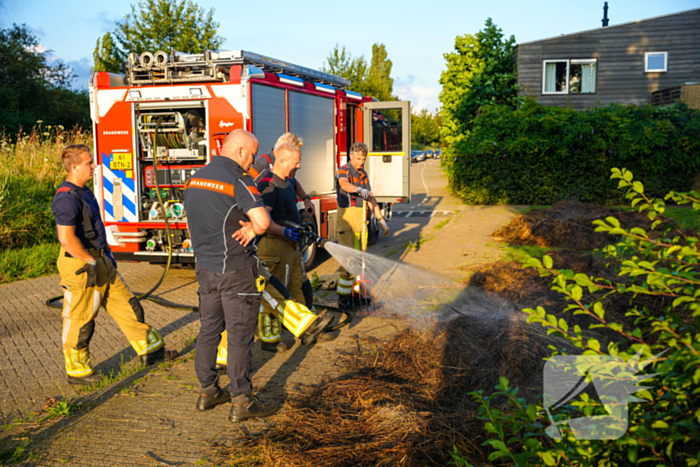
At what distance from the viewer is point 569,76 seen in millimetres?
23016

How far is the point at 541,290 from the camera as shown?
6355 millimetres

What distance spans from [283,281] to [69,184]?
2077mm

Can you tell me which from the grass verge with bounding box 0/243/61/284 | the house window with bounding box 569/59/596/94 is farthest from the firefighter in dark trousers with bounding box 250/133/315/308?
the house window with bounding box 569/59/596/94

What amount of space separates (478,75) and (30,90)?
67.1ft

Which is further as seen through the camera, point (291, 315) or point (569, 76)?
point (569, 76)

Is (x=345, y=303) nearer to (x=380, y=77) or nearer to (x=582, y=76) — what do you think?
(x=582, y=76)

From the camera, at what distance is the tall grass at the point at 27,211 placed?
8.80m

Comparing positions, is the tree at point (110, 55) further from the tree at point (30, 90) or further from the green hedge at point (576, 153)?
the green hedge at point (576, 153)

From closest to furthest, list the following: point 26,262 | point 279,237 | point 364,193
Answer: point 279,237, point 364,193, point 26,262

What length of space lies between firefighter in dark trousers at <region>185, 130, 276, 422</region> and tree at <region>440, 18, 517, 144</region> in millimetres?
20321

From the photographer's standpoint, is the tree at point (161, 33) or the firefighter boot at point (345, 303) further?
the tree at point (161, 33)

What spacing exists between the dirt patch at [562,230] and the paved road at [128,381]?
2371 mm

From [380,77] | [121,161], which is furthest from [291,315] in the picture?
[380,77]

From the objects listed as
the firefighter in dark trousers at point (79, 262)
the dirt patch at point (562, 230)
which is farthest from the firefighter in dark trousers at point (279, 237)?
the dirt patch at point (562, 230)
